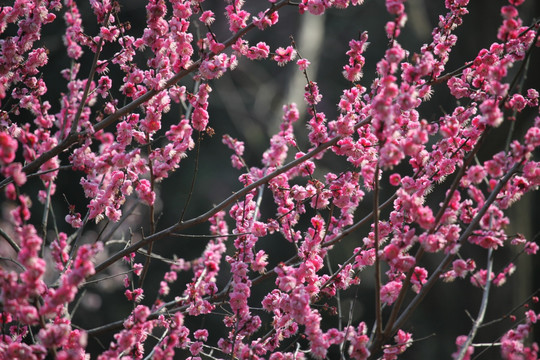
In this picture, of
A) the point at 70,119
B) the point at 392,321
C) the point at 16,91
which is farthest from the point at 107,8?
the point at 392,321

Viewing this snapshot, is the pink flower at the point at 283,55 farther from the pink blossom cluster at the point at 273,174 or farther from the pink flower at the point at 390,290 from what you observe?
the pink flower at the point at 390,290

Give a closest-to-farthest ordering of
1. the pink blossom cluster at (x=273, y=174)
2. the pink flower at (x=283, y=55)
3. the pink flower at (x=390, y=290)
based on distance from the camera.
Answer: the pink blossom cluster at (x=273, y=174) → the pink flower at (x=390, y=290) → the pink flower at (x=283, y=55)

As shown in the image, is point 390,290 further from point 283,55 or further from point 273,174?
point 283,55

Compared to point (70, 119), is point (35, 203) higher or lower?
higher

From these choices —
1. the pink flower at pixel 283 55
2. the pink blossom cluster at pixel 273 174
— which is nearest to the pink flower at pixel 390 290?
the pink blossom cluster at pixel 273 174

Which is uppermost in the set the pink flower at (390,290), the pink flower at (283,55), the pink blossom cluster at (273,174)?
the pink flower at (283,55)

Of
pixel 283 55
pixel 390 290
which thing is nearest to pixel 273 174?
pixel 283 55

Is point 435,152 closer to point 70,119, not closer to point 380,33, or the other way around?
point 70,119

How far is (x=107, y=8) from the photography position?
2447 millimetres

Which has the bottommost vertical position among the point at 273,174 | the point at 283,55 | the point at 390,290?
the point at 390,290

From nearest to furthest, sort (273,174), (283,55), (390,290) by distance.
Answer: (273,174) < (390,290) < (283,55)

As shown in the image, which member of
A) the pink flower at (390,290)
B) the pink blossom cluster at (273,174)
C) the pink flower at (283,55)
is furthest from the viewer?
the pink flower at (283,55)

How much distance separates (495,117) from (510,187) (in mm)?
639

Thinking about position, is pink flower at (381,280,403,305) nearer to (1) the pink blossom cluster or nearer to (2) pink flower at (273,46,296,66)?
(1) the pink blossom cluster
